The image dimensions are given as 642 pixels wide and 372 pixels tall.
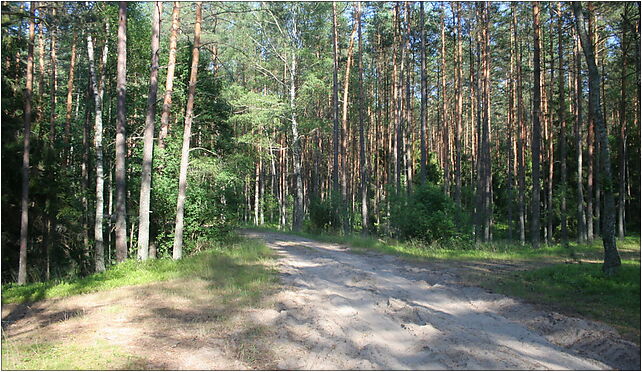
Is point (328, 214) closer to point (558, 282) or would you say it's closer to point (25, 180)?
point (25, 180)

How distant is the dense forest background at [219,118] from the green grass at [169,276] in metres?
1.69

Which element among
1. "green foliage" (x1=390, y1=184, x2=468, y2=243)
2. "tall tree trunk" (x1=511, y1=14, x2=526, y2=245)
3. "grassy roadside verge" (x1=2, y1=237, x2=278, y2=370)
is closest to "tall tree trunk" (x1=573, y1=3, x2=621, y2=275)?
"green foliage" (x1=390, y1=184, x2=468, y2=243)

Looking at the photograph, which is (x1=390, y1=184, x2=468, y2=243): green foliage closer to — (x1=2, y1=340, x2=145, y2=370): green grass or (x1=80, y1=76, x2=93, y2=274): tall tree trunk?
(x1=2, y1=340, x2=145, y2=370): green grass

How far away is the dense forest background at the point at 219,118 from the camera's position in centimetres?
1327

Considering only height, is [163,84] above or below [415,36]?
below

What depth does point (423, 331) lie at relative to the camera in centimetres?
608

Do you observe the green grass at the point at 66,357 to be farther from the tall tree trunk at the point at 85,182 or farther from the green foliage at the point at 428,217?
the tall tree trunk at the point at 85,182

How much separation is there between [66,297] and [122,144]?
5.73 meters

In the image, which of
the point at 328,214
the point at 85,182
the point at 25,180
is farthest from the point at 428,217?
the point at 85,182

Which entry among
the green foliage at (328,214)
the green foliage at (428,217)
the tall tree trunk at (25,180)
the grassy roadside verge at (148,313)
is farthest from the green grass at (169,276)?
the green foliage at (328,214)

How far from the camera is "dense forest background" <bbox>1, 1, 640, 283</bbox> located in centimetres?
1327

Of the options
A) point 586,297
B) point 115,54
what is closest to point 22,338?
point 586,297

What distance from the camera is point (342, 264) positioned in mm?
11562

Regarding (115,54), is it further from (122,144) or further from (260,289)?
(260,289)
